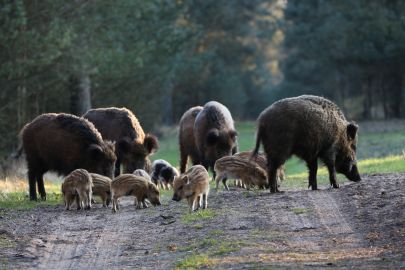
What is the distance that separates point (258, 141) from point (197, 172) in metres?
1.69

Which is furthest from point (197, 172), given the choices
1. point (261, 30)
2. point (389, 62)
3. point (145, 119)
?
point (261, 30)

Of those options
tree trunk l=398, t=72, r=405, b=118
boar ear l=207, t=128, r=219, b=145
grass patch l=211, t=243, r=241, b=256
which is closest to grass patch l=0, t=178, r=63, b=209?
boar ear l=207, t=128, r=219, b=145

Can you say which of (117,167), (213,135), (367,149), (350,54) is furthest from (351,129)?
(350,54)

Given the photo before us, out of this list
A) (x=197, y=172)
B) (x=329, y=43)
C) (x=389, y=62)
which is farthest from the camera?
(x=329, y=43)

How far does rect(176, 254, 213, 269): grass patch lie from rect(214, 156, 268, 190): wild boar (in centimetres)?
694

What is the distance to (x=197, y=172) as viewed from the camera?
16.0m

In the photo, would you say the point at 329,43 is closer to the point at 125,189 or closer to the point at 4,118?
the point at 4,118

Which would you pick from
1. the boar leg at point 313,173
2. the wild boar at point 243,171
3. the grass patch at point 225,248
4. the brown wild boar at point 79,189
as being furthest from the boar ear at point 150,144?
the grass patch at point 225,248

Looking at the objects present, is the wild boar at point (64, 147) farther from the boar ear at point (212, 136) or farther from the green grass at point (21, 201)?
the boar ear at point (212, 136)

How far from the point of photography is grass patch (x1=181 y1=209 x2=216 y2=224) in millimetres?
14524

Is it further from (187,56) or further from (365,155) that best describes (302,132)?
(187,56)

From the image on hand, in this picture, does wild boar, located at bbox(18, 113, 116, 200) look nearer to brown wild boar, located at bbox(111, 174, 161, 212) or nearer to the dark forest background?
brown wild boar, located at bbox(111, 174, 161, 212)

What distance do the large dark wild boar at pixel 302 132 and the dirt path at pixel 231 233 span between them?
2.28ft

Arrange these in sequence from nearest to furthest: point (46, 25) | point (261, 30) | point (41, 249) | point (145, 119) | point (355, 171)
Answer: point (41, 249) → point (355, 171) → point (46, 25) → point (145, 119) → point (261, 30)
